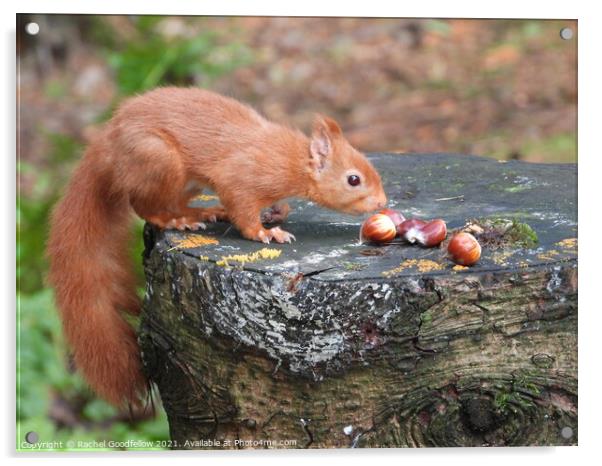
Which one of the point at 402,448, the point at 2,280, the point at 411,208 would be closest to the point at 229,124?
the point at 411,208

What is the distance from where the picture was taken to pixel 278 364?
2.66m

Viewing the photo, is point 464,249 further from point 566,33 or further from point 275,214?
point 566,33

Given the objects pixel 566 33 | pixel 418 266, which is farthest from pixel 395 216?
pixel 566 33

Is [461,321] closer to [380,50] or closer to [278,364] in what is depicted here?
[278,364]

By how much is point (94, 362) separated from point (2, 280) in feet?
1.34

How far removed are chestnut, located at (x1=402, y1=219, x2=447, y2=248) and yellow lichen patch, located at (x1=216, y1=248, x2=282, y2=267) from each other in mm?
399

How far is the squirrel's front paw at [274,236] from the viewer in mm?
2885

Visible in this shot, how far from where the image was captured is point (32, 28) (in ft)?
10.5

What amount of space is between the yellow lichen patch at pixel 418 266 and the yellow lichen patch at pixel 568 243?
42 cm

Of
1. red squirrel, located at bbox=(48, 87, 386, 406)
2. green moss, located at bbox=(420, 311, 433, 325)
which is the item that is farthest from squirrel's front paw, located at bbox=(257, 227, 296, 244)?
green moss, located at bbox=(420, 311, 433, 325)

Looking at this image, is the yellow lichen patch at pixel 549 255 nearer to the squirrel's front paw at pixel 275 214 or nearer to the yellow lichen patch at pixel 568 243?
the yellow lichen patch at pixel 568 243

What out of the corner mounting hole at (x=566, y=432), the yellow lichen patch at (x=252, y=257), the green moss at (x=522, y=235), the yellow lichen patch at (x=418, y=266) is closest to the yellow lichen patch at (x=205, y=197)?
the yellow lichen patch at (x=252, y=257)

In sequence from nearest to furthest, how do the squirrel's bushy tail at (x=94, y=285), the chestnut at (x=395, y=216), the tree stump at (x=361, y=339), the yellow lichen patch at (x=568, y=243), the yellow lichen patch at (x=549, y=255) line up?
the tree stump at (x=361, y=339) < the yellow lichen patch at (x=549, y=255) < the yellow lichen patch at (x=568, y=243) < the chestnut at (x=395, y=216) < the squirrel's bushy tail at (x=94, y=285)

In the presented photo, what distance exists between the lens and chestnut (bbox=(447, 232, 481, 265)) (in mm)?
2566
